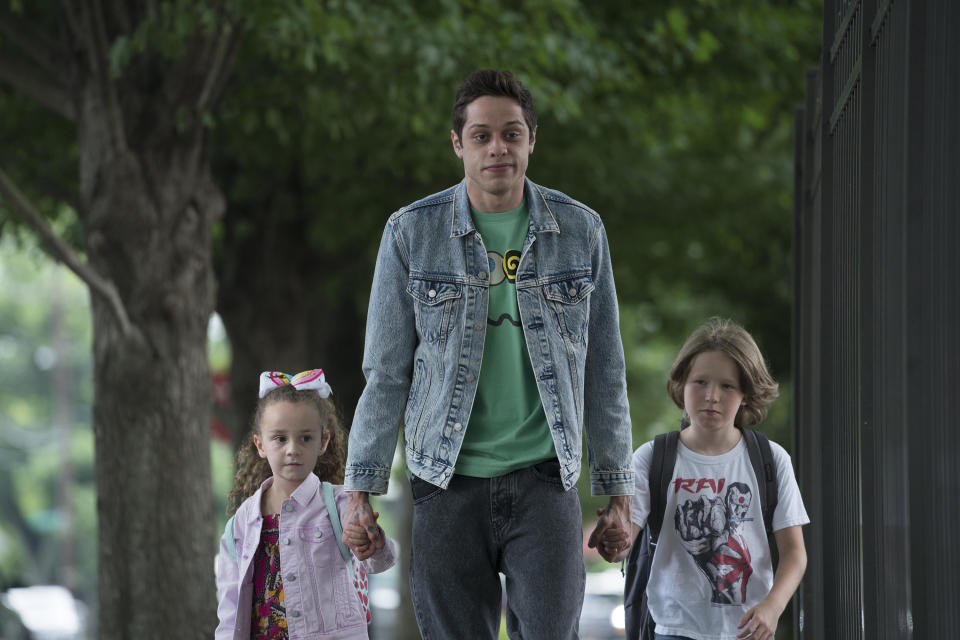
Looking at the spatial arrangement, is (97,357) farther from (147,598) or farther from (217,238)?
(217,238)

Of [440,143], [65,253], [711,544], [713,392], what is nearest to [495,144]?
[713,392]

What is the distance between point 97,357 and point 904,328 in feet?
18.3

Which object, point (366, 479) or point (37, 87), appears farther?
point (37, 87)

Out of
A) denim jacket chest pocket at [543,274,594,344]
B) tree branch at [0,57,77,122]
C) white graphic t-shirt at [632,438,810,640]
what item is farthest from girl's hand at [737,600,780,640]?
tree branch at [0,57,77,122]

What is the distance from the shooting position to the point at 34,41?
7.74m

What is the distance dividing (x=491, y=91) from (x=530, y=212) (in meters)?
0.34

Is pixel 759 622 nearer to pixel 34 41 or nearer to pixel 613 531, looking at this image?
pixel 613 531

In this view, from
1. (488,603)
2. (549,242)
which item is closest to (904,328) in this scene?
(549,242)

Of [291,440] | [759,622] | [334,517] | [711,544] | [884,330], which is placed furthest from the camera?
[291,440]

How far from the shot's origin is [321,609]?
3975mm

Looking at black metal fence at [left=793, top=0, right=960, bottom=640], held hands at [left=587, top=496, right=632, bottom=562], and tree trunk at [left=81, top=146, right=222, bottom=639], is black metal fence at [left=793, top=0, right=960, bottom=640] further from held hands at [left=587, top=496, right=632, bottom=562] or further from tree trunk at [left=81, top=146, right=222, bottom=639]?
tree trunk at [left=81, top=146, right=222, bottom=639]

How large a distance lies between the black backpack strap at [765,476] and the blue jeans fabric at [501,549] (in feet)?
2.87

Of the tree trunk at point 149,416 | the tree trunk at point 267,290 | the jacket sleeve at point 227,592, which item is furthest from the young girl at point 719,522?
the tree trunk at point 267,290

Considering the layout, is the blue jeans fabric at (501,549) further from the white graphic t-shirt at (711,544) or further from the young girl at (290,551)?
the white graphic t-shirt at (711,544)
